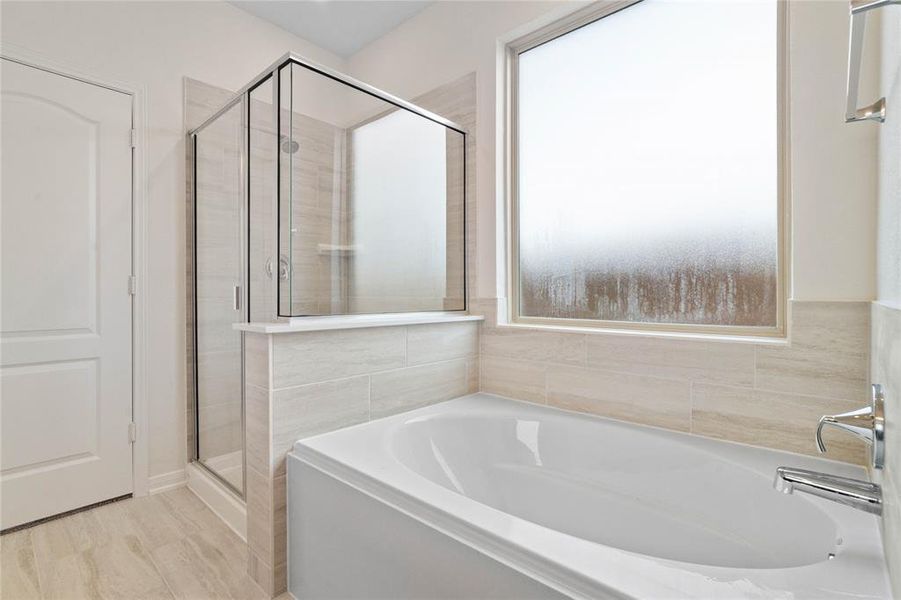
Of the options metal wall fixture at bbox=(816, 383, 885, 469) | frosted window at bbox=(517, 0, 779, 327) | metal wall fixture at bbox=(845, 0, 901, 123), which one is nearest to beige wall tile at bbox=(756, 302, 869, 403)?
frosted window at bbox=(517, 0, 779, 327)

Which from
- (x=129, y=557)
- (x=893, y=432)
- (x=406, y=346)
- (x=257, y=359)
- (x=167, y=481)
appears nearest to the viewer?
(x=893, y=432)

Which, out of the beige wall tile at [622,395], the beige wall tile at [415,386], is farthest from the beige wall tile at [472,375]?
the beige wall tile at [622,395]

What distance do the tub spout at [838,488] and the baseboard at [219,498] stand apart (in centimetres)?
194

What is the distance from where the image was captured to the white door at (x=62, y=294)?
192 cm

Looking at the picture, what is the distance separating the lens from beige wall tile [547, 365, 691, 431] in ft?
5.32

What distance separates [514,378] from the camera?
2.12m

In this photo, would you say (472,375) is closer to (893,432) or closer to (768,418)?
(768,418)

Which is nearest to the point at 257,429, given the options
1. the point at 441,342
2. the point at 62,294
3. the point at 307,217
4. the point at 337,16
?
the point at 307,217

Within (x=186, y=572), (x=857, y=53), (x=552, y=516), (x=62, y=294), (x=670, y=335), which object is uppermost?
(x=857, y=53)

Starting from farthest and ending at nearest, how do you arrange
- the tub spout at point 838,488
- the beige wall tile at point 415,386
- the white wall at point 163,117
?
the white wall at point 163,117
the beige wall tile at point 415,386
the tub spout at point 838,488

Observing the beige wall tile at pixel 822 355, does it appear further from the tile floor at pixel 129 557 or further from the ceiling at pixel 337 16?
the ceiling at pixel 337 16

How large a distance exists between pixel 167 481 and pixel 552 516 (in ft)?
6.53

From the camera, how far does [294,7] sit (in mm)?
2580

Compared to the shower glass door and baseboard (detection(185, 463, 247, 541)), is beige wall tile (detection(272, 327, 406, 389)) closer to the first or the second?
the shower glass door
